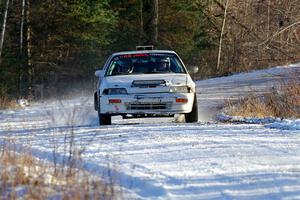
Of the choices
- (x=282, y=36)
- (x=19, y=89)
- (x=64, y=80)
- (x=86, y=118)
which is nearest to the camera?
(x=86, y=118)

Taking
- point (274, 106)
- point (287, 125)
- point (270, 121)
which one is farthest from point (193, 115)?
point (274, 106)

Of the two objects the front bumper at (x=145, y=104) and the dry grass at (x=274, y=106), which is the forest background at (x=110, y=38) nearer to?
the dry grass at (x=274, y=106)

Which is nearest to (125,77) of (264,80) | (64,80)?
(264,80)

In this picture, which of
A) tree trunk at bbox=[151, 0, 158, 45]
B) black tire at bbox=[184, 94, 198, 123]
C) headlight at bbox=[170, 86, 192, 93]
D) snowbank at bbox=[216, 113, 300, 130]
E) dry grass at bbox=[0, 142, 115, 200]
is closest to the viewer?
dry grass at bbox=[0, 142, 115, 200]

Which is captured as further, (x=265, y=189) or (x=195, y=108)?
(x=195, y=108)

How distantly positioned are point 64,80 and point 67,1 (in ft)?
19.0

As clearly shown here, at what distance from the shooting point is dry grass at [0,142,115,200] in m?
5.62

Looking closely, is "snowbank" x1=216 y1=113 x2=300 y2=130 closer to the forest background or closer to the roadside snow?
the roadside snow

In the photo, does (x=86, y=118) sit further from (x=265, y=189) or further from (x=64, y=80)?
(x=64, y=80)

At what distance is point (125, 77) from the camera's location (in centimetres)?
1269

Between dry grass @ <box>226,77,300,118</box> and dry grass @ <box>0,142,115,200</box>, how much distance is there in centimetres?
903

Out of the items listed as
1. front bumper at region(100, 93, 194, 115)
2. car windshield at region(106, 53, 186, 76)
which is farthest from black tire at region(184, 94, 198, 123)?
car windshield at region(106, 53, 186, 76)

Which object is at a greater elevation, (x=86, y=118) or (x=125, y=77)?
(x=125, y=77)

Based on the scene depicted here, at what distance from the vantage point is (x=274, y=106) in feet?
53.6
